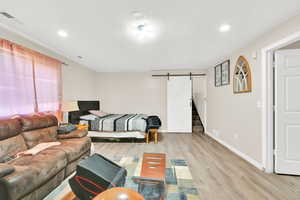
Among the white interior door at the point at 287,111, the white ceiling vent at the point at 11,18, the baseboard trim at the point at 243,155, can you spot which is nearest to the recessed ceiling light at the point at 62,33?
the white ceiling vent at the point at 11,18

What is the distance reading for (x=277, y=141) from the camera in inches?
86.2

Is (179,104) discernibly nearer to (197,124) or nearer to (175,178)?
(197,124)

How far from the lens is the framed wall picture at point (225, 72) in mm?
3479

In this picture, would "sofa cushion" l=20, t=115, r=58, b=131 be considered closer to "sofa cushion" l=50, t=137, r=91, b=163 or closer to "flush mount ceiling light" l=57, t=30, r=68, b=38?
"sofa cushion" l=50, t=137, r=91, b=163

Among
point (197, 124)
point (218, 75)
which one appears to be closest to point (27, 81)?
point (218, 75)

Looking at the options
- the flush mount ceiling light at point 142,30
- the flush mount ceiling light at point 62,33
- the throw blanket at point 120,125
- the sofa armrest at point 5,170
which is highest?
the flush mount ceiling light at point 62,33

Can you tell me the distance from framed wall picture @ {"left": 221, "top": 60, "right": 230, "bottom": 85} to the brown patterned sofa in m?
3.63

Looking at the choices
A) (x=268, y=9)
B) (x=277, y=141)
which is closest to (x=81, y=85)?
(x=268, y=9)

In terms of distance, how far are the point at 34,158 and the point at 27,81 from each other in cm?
162

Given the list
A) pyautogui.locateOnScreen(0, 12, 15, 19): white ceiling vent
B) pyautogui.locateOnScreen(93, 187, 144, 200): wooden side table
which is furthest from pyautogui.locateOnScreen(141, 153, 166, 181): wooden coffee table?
pyautogui.locateOnScreen(0, 12, 15, 19): white ceiling vent

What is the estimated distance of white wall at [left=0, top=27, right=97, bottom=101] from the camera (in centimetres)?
244

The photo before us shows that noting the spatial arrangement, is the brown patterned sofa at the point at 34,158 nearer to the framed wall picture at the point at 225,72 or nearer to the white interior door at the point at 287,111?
the white interior door at the point at 287,111

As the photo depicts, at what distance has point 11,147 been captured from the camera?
1.82 metres

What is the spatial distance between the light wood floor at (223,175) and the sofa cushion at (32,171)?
1.31m
